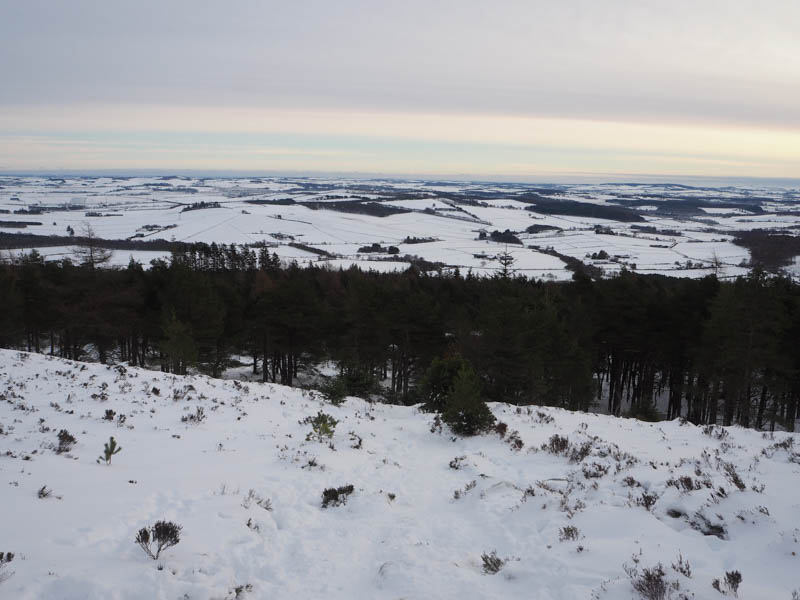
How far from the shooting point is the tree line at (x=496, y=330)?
24.0 metres

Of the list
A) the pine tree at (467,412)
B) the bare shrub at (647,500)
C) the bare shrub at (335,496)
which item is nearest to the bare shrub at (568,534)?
the bare shrub at (647,500)

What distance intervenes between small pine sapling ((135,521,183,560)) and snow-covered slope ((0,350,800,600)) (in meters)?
0.13

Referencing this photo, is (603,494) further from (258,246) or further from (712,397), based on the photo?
(258,246)

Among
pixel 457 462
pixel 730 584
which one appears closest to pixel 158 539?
pixel 730 584

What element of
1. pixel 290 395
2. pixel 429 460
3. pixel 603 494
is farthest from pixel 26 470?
pixel 290 395

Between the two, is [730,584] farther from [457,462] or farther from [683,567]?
[457,462]

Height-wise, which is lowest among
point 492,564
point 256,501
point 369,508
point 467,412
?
point 467,412

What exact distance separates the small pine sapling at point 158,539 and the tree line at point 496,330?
1617 centimetres

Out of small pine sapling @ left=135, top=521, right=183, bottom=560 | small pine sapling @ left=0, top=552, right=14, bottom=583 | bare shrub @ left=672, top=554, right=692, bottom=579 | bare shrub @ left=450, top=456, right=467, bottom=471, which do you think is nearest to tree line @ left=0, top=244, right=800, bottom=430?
bare shrub @ left=450, top=456, right=467, bottom=471

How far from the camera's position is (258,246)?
116812 millimetres

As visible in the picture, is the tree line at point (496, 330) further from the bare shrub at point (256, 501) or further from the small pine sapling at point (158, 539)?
the small pine sapling at point (158, 539)

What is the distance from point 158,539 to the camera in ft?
19.5

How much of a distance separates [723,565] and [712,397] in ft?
77.4

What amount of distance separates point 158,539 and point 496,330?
20.0 meters
